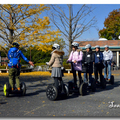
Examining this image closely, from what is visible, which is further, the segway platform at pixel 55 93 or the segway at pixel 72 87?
the segway at pixel 72 87

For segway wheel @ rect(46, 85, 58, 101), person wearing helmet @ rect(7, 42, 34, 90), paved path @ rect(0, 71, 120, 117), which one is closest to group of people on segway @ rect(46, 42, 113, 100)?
segway wheel @ rect(46, 85, 58, 101)

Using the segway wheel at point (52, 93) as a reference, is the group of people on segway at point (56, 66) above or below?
above

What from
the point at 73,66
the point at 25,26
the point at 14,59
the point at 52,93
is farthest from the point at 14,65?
the point at 25,26

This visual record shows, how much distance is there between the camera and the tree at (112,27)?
38.8m

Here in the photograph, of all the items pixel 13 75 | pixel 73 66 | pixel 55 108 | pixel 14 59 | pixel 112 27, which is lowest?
pixel 55 108

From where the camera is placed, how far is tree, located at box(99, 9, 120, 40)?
38.8 m

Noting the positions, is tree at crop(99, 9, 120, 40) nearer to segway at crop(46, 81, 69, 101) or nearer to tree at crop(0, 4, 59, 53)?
tree at crop(0, 4, 59, 53)

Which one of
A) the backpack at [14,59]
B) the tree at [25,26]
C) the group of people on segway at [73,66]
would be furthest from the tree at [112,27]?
the backpack at [14,59]

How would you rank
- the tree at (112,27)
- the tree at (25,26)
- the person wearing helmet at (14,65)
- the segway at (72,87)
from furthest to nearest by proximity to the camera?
the tree at (112,27) → the tree at (25,26) → the segway at (72,87) → the person wearing helmet at (14,65)

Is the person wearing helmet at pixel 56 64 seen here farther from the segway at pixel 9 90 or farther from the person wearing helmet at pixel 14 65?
the segway at pixel 9 90

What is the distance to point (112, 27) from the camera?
129 ft

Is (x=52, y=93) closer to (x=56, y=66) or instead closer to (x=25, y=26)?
(x=56, y=66)

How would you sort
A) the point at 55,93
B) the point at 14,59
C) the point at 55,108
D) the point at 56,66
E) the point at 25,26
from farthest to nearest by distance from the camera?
the point at 25,26, the point at 14,59, the point at 56,66, the point at 55,93, the point at 55,108

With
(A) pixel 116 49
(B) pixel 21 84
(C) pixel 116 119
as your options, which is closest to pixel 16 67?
(B) pixel 21 84
